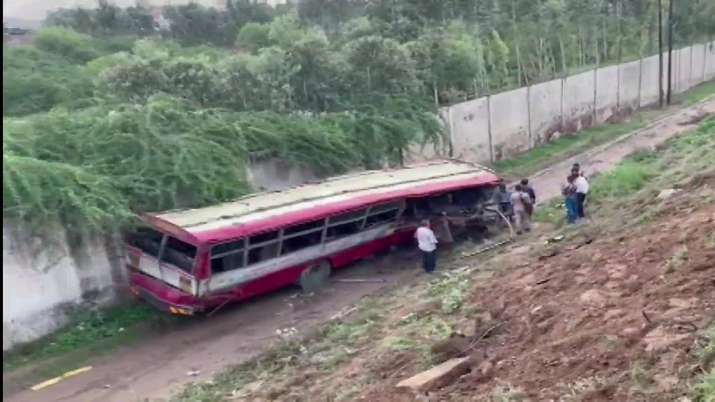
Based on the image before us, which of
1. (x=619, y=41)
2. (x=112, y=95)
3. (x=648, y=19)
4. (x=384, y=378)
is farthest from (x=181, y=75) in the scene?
(x=648, y=19)

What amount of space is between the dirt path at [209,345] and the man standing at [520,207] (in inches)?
92.1

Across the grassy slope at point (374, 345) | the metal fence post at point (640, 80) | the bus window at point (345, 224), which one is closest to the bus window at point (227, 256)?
the bus window at point (345, 224)

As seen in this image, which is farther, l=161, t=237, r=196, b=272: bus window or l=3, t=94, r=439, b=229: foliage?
l=3, t=94, r=439, b=229: foliage

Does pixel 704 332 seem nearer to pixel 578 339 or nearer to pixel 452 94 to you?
pixel 578 339

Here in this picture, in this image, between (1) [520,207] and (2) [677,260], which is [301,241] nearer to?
(1) [520,207]

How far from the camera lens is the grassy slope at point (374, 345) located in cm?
919

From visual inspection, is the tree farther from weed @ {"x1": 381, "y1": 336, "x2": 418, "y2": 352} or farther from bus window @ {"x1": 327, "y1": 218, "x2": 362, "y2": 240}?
weed @ {"x1": 381, "y1": 336, "x2": 418, "y2": 352}

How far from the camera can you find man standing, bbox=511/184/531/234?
1688 centimetres

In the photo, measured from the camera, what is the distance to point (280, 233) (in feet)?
48.0

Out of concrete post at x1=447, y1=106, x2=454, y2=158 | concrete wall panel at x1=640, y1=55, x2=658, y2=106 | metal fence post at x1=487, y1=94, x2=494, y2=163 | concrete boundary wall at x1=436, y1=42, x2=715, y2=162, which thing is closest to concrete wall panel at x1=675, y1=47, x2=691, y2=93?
concrete boundary wall at x1=436, y1=42, x2=715, y2=162

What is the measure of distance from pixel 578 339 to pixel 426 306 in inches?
149

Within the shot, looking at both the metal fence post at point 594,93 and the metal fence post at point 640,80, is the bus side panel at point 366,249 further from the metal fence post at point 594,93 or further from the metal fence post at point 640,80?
the metal fence post at point 640,80

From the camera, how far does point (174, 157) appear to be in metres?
15.7

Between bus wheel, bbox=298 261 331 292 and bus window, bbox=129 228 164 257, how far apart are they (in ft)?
9.25
